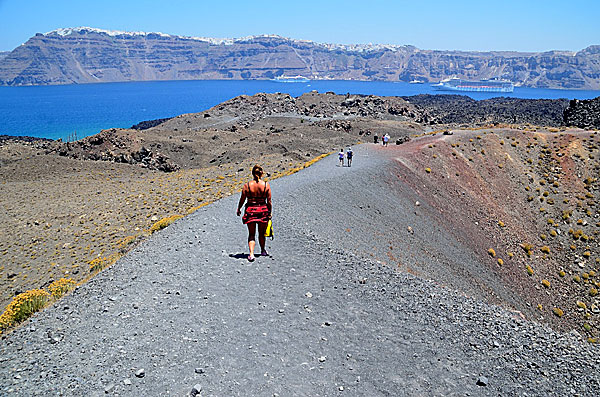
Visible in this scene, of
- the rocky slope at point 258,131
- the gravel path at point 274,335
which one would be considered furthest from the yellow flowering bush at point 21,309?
the rocky slope at point 258,131

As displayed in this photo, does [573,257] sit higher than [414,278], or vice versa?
[414,278]

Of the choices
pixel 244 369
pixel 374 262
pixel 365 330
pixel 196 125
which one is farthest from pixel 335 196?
pixel 196 125

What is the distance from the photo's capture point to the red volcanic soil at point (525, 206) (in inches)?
827

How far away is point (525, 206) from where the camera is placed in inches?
1131

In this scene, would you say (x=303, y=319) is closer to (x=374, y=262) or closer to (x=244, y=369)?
(x=244, y=369)

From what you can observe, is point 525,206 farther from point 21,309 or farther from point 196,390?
point 21,309

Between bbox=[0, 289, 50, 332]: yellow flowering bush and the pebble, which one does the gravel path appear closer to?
the pebble

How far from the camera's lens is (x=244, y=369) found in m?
7.81

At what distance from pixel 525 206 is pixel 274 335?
25629mm

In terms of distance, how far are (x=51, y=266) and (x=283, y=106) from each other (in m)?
81.2

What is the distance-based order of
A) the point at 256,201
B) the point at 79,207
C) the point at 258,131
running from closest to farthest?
the point at 256,201, the point at 79,207, the point at 258,131

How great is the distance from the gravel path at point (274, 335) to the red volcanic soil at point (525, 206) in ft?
27.3

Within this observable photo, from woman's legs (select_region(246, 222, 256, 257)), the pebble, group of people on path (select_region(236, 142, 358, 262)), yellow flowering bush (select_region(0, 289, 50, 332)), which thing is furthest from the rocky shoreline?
the pebble

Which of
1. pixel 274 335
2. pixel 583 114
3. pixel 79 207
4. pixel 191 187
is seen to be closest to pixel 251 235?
pixel 274 335
